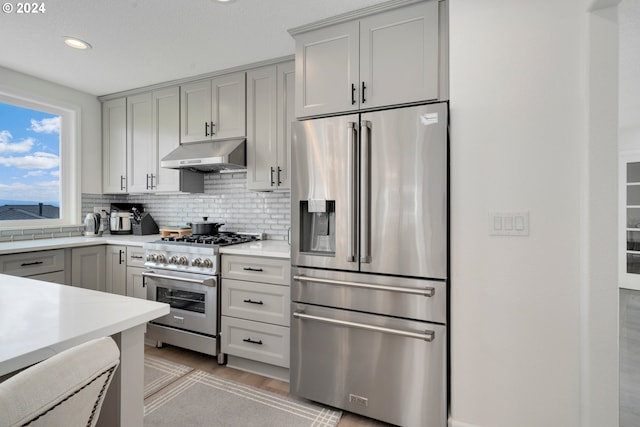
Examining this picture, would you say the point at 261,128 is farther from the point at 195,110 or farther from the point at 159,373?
the point at 159,373

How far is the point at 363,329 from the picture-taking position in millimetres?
1871

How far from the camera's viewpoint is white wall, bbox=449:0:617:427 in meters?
1.50

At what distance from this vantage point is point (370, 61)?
2000 millimetres

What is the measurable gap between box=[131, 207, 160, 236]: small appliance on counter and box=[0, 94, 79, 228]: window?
59 centimetres

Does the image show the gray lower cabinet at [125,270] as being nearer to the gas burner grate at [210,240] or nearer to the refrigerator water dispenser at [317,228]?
the gas burner grate at [210,240]

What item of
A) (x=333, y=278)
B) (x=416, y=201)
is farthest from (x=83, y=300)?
(x=416, y=201)

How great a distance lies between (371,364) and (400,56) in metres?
1.81

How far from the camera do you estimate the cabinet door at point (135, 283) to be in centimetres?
290

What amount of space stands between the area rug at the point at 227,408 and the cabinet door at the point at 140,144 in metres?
2.06

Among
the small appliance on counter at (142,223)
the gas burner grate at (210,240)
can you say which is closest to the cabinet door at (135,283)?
the gas burner grate at (210,240)

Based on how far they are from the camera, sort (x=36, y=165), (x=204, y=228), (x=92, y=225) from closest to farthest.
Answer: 1. (x=204, y=228)
2. (x=36, y=165)
3. (x=92, y=225)

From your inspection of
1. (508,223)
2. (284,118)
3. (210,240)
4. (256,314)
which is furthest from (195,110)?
(508,223)

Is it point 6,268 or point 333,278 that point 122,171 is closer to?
point 6,268

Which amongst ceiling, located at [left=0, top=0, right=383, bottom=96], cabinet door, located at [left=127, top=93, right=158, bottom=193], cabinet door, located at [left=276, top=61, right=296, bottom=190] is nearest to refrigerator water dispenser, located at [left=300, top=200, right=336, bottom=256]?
cabinet door, located at [left=276, top=61, right=296, bottom=190]
